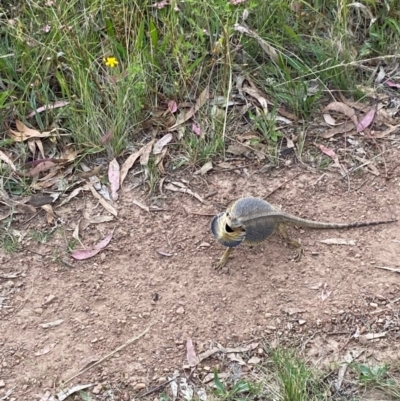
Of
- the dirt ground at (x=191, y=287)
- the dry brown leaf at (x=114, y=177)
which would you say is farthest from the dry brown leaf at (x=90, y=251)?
the dry brown leaf at (x=114, y=177)

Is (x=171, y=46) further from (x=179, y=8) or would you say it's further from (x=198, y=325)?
(x=198, y=325)

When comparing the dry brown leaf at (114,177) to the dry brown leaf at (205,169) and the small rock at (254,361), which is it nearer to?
the dry brown leaf at (205,169)

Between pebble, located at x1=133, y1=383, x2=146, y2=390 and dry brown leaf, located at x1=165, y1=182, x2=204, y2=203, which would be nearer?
pebble, located at x1=133, y1=383, x2=146, y2=390

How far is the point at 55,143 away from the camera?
414 centimetres

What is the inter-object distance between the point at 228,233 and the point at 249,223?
112 mm

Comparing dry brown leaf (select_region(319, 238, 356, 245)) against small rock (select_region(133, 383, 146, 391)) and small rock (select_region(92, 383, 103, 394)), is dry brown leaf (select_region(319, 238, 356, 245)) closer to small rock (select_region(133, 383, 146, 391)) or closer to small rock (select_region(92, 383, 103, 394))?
small rock (select_region(133, 383, 146, 391))

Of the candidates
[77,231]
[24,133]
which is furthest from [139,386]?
[24,133]

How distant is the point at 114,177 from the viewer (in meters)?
4.00

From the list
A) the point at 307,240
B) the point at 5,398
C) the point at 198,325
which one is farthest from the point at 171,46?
the point at 5,398

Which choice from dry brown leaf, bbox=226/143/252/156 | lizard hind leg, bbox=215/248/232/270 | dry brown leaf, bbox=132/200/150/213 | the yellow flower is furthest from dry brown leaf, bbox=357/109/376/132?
the yellow flower

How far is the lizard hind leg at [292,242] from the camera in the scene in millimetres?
3609

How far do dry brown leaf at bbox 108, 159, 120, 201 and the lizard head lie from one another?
71 centimetres

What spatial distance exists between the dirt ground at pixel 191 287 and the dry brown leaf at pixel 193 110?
36 cm

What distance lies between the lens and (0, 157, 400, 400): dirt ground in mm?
3252
